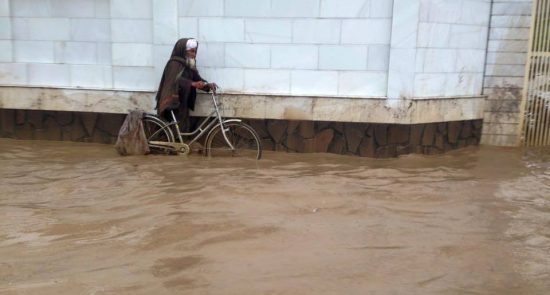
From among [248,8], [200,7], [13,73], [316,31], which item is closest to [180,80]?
[200,7]

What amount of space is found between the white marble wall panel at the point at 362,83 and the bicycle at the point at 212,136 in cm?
138

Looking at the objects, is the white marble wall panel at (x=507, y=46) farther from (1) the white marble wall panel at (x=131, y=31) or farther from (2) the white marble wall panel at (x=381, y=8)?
(1) the white marble wall panel at (x=131, y=31)

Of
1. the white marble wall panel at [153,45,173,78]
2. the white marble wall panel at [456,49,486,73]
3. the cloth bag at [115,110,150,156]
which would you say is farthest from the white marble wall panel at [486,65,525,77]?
the cloth bag at [115,110,150,156]

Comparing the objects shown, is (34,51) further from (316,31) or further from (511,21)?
(511,21)

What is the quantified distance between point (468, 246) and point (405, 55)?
322cm

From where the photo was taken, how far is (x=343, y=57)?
6.70 meters

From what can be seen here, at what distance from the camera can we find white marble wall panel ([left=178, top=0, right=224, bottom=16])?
688cm

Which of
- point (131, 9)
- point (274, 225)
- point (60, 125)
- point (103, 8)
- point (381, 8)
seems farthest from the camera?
point (60, 125)

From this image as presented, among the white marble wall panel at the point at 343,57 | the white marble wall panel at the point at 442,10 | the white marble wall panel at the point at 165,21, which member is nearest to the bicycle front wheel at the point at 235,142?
the white marble wall panel at the point at 343,57

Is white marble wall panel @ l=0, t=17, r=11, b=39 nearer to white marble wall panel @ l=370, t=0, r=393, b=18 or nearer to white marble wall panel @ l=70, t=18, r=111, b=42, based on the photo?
white marble wall panel @ l=70, t=18, r=111, b=42

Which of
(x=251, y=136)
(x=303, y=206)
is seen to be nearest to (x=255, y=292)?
(x=303, y=206)

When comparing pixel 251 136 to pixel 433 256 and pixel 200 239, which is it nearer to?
pixel 200 239

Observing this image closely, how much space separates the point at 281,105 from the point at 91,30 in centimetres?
308

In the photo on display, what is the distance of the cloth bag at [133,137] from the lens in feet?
22.3
